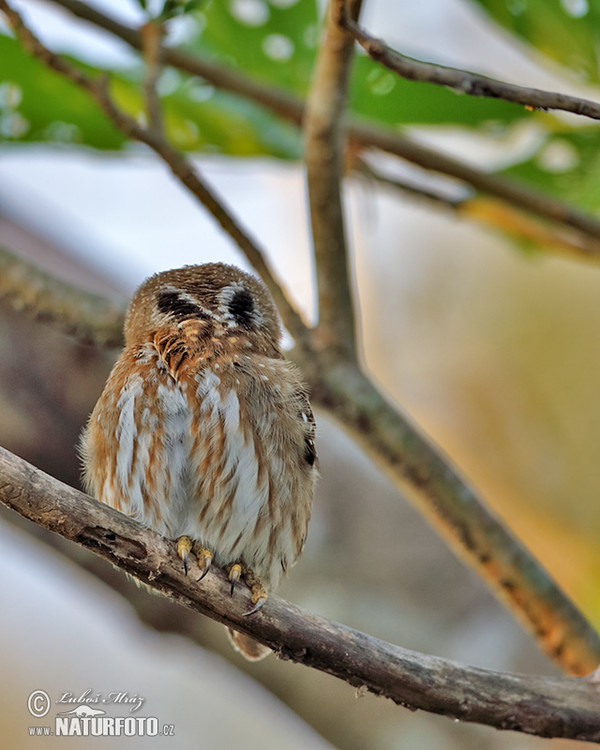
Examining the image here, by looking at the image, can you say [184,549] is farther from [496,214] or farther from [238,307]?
[496,214]

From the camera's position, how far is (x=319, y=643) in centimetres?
171

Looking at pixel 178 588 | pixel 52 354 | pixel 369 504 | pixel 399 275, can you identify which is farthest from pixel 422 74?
pixel 399 275

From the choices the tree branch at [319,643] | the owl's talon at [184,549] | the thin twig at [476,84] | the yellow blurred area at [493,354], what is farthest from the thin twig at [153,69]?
the yellow blurred area at [493,354]

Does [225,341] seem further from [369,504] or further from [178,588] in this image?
[369,504]

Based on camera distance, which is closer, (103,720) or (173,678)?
(103,720)

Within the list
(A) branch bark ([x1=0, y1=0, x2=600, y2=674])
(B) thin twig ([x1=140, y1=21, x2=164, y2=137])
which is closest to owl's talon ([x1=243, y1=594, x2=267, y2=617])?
Result: (A) branch bark ([x1=0, y1=0, x2=600, y2=674])

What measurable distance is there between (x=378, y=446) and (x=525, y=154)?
1.92 meters

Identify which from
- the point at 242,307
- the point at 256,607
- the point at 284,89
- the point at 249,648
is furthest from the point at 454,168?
the point at 256,607

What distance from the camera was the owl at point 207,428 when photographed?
192cm

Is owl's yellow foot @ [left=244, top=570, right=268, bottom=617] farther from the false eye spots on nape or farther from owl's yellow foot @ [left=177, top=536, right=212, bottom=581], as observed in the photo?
the false eye spots on nape

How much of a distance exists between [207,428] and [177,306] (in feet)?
0.97

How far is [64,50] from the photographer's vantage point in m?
Answer: 3.45

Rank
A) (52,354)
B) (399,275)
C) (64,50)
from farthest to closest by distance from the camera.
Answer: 1. (399,275)
2. (64,50)
3. (52,354)

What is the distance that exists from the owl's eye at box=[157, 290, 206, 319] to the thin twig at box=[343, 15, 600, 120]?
660 mm
